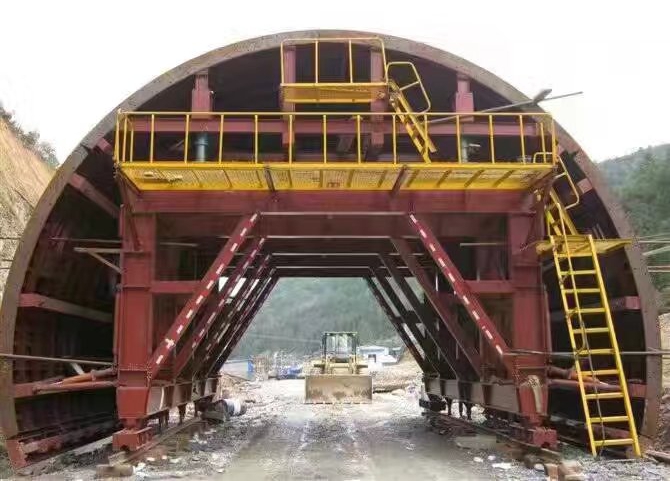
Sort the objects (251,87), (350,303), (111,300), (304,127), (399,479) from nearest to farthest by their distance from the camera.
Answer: (399,479) → (304,127) → (251,87) → (111,300) → (350,303)

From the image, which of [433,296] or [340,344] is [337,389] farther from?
[433,296]

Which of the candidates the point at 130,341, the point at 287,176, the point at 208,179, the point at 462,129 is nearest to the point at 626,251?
the point at 462,129

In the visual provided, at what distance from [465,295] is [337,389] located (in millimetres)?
13600

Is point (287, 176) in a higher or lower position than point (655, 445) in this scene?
higher

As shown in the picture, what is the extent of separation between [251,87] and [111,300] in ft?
15.9

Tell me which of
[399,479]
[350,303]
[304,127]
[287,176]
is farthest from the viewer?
[350,303]

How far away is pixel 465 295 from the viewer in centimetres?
948

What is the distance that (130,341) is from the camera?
31.1ft

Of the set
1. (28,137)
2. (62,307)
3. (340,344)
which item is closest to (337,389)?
(340,344)

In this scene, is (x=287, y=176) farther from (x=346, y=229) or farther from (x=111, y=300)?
(x=111, y=300)

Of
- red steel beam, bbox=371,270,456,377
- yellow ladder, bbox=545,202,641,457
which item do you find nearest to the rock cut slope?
red steel beam, bbox=371,270,456,377

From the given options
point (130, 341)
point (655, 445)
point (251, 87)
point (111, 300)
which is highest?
point (251, 87)

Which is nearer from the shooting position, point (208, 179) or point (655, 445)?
point (208, 179)

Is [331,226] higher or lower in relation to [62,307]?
higher
